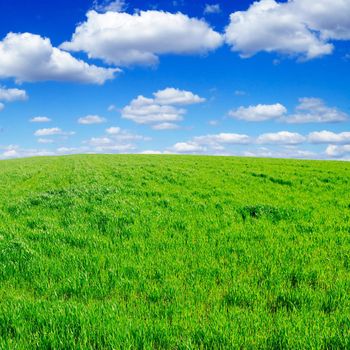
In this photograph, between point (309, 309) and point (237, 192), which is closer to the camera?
point (309, 309)

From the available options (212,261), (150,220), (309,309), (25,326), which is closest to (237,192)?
(150,220)

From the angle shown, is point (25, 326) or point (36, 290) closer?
point (25, 326)

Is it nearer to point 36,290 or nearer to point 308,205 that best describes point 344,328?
point 36,290

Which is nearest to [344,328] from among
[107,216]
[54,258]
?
[54,258]

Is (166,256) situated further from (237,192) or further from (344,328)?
(237,192)

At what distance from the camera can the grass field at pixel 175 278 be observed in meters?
4.63

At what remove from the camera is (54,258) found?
7.71 meters

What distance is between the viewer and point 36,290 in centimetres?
626

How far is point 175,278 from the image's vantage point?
6.42 meters

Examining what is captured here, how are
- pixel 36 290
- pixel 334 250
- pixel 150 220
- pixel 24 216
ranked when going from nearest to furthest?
pixel 36 290 → pixel 334 250 → pixel 150 220 → pixel 24 216

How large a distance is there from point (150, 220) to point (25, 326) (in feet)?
19.9

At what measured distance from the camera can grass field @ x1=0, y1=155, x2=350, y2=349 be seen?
4633mm

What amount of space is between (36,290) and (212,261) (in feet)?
10.6

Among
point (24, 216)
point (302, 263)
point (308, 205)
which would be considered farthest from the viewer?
point (308, 205)
